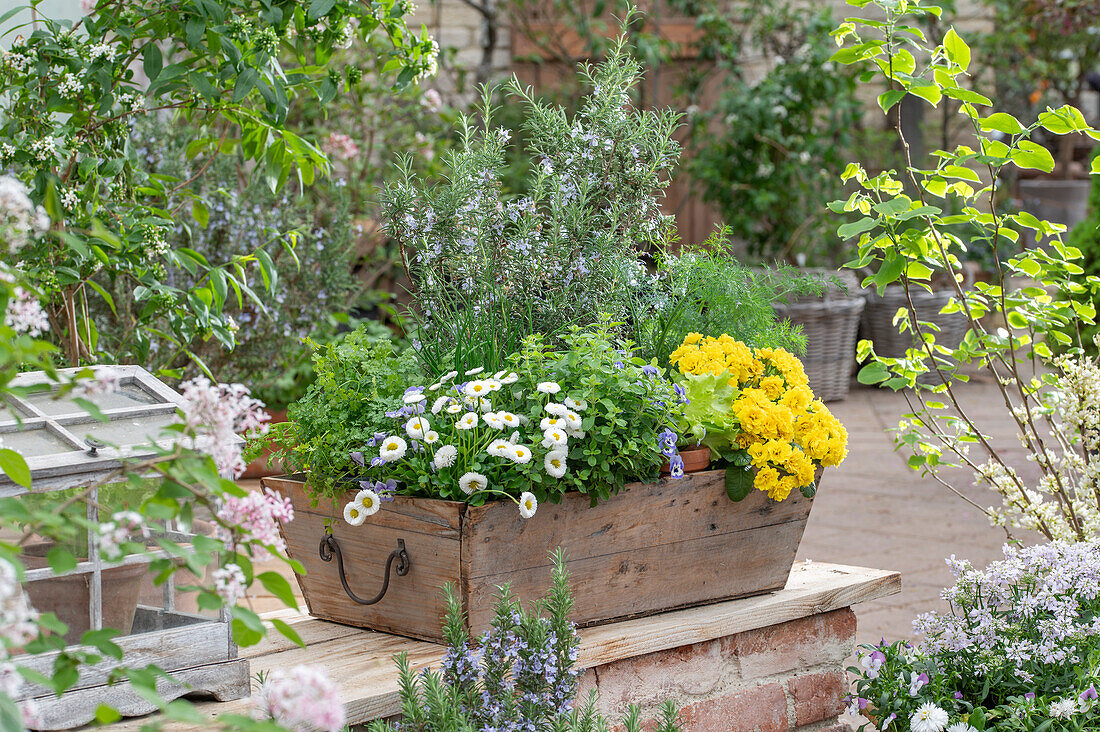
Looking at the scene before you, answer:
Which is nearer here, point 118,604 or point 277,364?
point 118,604

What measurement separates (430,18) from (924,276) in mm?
5968

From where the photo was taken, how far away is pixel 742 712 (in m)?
1.76

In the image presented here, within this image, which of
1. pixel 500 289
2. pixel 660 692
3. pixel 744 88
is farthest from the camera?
pixel 744 88

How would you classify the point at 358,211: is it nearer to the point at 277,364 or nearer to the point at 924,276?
the point at 277,364

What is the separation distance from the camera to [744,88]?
712 cm

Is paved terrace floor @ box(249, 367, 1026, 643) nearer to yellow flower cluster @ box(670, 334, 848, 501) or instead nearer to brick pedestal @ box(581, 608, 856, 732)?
brick pedestal @ box(581, 608, 856, 732)

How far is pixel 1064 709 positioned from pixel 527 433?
89 cm

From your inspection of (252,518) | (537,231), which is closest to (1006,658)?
(537,231)

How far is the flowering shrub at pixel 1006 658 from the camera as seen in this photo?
166 centimetres

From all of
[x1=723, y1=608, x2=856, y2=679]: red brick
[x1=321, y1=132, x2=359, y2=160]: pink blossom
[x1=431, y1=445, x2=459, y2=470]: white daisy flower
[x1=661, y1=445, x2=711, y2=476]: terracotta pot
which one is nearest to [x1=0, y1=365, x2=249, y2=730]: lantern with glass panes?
[x1=431, y1=445, x2=459, y2=470]: white daisy flower

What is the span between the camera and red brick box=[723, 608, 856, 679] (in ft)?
5.85

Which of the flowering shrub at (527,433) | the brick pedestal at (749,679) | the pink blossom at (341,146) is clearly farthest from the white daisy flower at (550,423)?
the pink blossom at (341,146)

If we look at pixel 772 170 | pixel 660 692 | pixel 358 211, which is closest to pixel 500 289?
pixel 660 692

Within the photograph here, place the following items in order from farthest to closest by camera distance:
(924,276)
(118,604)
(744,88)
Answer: (744,88) → (924,276) → (118,604)
